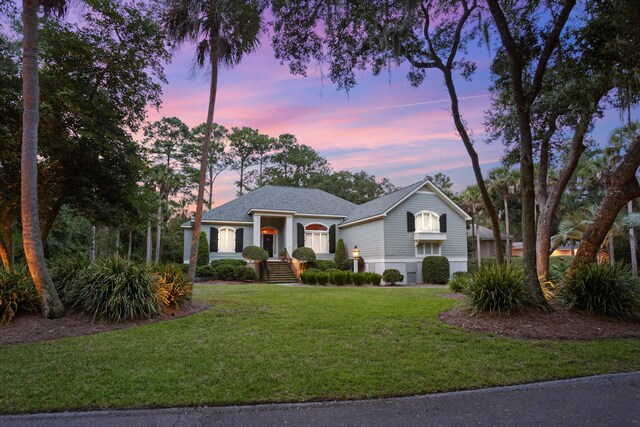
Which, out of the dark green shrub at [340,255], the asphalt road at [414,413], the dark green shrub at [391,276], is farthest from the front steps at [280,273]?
the asphalt road at [414,413]

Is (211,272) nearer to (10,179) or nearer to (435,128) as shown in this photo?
(10,179)

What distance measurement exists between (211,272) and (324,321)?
48.5 feet

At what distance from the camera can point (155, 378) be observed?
174 inches

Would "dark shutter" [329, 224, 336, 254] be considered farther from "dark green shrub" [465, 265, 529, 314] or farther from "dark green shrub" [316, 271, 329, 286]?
"dark green shrub" [465, 265, 529, 314]

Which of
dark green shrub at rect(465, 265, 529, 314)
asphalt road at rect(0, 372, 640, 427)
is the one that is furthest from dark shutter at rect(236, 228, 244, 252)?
asphalt road at rect(0, 372, 640, 427)

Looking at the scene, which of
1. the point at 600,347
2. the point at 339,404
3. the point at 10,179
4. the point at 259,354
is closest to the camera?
the point at 339,404

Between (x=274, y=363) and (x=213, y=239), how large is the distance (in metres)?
19.3

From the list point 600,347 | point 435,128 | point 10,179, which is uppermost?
point 435,128

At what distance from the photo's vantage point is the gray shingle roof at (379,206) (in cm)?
2250

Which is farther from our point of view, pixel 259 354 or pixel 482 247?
pixel 482 247

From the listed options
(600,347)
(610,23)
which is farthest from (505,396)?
(610,23)

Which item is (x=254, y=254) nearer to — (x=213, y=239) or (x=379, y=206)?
(x=213, y=239)

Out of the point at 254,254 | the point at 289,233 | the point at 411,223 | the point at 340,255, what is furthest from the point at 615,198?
the point at 289,233

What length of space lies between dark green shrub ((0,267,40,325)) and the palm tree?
3531 millimetres
